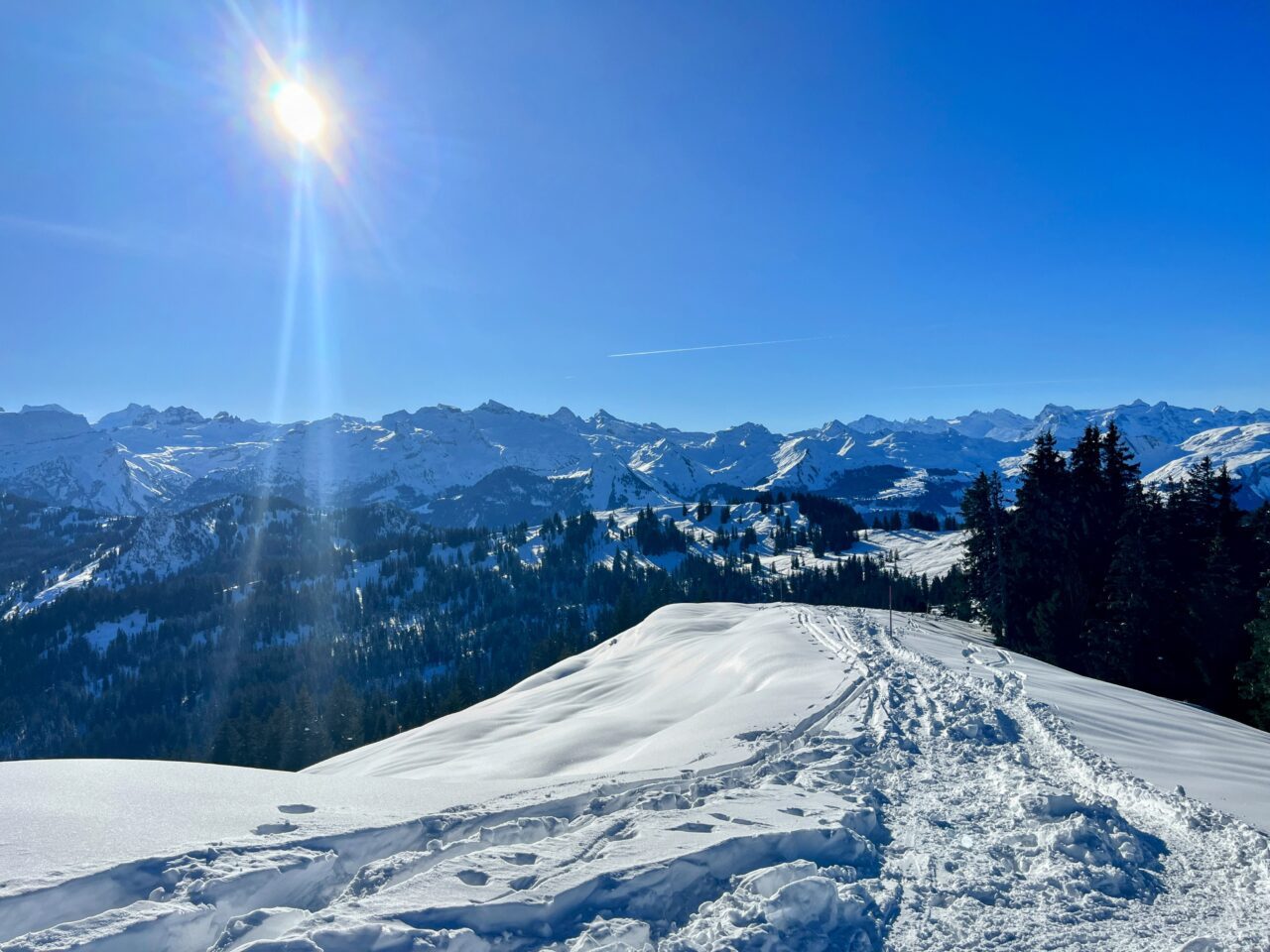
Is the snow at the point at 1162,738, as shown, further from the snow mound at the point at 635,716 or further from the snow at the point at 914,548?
the snow at the point at 914,548

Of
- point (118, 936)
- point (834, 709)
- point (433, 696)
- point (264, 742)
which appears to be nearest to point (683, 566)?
point (433, 696)

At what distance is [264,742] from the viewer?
174ft

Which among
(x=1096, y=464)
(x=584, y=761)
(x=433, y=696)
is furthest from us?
(x=433, y=696)

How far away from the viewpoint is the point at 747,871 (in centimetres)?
685

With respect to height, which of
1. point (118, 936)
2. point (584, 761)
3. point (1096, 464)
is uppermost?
point (1096, 464)

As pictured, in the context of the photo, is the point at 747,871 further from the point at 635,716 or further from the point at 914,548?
the point at 914,548

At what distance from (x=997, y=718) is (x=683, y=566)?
15500 cm

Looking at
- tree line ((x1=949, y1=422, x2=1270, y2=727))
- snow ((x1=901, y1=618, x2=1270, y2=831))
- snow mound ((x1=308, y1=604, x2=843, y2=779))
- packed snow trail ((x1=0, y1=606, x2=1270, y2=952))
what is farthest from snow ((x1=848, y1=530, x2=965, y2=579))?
packed snow trail ((x1=0, y1=606, x2=1270, y2=952))

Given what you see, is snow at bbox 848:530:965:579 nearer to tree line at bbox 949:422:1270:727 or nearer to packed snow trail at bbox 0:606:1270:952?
tree line at bbox 949:422:1270:727

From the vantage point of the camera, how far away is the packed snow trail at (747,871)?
557 centimetres

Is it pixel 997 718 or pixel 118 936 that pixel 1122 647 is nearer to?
pixel 997 718

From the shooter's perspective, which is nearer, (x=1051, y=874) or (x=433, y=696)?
(x=1051, y=874)

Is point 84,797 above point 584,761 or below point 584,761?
above

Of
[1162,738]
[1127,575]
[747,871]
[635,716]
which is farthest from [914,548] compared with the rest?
[747,871]
